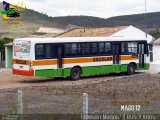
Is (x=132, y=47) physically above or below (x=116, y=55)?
above

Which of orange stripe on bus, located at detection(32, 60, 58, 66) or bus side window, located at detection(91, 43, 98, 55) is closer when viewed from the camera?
orange stripe on bus, located at detection(32, 60, 58, 66)

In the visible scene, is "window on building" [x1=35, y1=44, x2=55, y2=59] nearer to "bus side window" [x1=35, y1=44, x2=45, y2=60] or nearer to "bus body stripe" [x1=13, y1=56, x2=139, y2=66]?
"bus side window" [x1=35, y1=44, x2=45, y2=60]

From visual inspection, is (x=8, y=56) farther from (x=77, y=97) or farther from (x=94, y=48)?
(x=77, y=97)

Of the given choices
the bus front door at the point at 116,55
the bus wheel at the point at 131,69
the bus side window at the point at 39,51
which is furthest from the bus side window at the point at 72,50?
the bus wheel at the point at 131,69

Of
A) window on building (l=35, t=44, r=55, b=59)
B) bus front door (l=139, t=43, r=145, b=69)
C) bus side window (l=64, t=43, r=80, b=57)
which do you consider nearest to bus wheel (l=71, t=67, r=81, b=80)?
bus side window (l=64, t=43, r=80, b=57)

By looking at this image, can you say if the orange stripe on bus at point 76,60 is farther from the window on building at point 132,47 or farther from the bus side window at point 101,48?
the window on building at point 132,47

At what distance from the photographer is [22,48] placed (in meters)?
29.6

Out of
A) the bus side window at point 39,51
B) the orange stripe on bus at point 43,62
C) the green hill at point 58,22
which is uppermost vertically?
the green hill at point 58,22

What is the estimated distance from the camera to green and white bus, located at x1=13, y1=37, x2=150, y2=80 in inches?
1142

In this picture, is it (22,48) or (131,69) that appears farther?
(131,69)

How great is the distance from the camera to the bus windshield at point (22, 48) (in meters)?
29.0

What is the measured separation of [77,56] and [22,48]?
3.38 m

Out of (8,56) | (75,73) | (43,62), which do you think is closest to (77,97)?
(43,62)

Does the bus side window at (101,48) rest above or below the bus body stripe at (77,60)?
above
